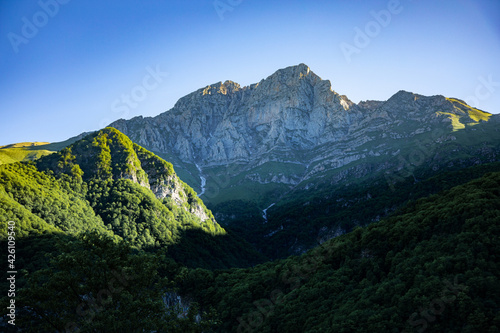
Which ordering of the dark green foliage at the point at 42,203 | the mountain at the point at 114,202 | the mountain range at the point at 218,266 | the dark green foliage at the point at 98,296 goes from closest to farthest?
the dark green foliage at the point at 98,296
the mountain range at the point at 218,266
the dark green foliage at the point at 42,203
the mountain at the point at 114,202

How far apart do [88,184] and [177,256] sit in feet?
178

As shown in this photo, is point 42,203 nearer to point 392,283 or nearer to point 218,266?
point 218,266

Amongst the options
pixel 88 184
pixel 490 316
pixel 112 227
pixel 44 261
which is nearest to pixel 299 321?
pixel 490 316

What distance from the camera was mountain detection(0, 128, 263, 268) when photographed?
102438mm

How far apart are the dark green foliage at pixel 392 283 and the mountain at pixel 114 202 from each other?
52952 mm

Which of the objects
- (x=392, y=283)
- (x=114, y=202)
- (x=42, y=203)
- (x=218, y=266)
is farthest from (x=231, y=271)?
(x=42, y=203)

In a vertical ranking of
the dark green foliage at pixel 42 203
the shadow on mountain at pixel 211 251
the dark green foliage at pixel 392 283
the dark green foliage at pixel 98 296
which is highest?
the dark green foliage at pixel 42 203

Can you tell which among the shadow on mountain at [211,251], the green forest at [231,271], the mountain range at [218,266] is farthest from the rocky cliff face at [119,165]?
the shadow on mountain at [211,251]

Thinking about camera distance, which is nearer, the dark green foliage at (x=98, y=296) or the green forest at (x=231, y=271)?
the dark green foliage at (x=98, y=296)

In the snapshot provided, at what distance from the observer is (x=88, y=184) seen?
458 ft

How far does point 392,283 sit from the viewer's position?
49.3m

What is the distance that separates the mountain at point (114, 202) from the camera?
102438 millimetres

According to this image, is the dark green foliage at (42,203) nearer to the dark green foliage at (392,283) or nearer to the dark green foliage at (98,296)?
the dark green foliage at (392,283)

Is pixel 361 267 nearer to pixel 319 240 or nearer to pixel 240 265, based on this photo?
pixel 240 265
